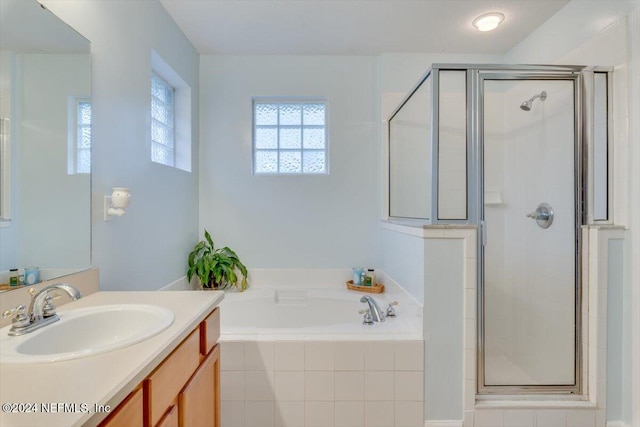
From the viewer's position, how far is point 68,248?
1.18m

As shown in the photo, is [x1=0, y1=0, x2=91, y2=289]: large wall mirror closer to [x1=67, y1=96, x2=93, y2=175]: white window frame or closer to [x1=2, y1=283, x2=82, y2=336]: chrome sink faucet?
[x1=67, y1=96, x2=93, y2=175]: white window frame

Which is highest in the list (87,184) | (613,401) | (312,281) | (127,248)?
(87,184)

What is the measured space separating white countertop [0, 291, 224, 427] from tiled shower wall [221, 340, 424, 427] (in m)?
0.81

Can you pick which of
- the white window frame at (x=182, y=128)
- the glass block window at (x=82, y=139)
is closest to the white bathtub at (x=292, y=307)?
the white window frame at (x=182, y=128)

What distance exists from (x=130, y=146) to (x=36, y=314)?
1017 millimetres

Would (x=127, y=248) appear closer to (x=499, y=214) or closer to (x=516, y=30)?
(x=499, y=214)

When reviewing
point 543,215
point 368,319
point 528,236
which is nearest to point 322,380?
point 368,319

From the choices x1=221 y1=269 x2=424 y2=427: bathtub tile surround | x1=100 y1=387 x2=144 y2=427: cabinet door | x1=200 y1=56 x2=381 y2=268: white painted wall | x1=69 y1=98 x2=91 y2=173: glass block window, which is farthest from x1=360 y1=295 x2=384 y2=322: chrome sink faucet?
x1=69 y1=98 x2=91 y2=173: glass block window

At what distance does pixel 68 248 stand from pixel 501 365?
2164 millimetres

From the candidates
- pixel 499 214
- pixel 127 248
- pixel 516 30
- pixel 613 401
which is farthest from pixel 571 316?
pixel 127 248

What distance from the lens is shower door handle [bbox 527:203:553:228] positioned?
184 centimetres

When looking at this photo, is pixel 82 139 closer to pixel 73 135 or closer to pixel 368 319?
pixel 73 135

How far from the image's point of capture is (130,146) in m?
1.63

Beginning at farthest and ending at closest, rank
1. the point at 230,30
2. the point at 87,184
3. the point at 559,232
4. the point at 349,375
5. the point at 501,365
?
the point at 230,30 → the point at 559,232 → the point at 501,365 → the point at 349,375 → the point at 87,184
